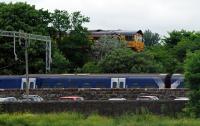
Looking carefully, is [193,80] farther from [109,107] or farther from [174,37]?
[174,37]

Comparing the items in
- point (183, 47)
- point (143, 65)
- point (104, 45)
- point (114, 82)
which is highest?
point (104, 45)

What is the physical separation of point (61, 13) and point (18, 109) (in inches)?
2301

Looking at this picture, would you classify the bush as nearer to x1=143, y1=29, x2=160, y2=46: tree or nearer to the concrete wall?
the concrete wall

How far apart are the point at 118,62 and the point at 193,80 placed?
39453 millimetres

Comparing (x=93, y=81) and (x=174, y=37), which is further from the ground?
(x=174, y=37)

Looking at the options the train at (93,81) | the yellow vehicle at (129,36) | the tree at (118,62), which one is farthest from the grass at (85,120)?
the yellow vehicle at (129,36)

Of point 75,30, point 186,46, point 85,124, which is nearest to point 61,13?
point 75,30

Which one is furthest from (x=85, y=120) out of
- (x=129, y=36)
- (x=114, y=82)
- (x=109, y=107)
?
(x=129, y=36)

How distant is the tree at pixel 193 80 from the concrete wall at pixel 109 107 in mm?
597

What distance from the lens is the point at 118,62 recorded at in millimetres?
67688

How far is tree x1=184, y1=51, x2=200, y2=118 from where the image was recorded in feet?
87.6

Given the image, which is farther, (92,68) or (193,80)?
(92,68)

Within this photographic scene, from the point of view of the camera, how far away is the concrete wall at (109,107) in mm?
26344

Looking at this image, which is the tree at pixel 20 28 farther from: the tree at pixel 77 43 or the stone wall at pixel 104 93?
the stone wall at pixel 104 93
